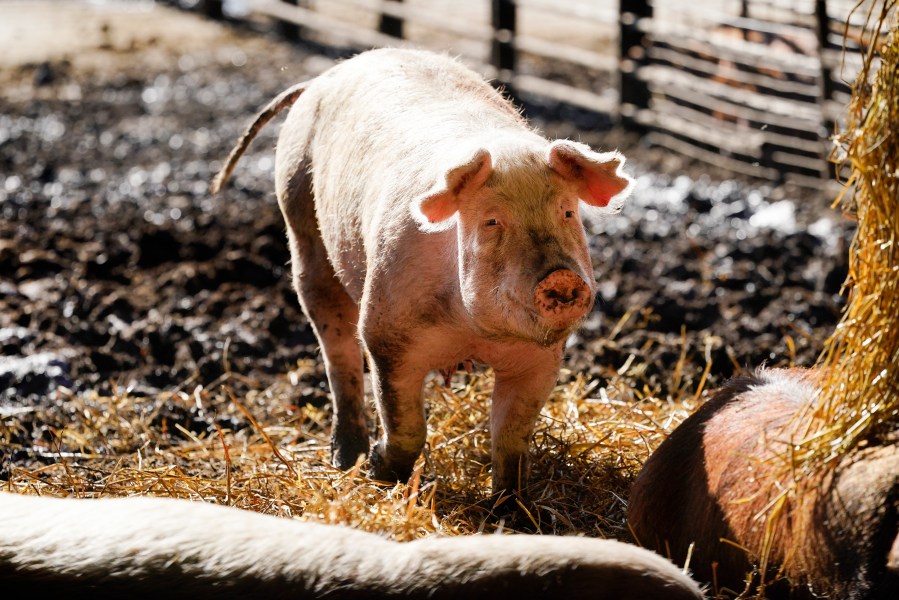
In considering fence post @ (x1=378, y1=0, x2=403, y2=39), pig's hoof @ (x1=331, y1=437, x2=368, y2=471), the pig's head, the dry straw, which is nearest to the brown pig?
the dry straw

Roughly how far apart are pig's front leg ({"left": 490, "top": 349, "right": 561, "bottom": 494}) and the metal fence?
4266mm

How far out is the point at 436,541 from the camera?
9.07ft

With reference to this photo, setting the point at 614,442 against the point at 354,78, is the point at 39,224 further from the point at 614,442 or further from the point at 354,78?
the point at 614,442

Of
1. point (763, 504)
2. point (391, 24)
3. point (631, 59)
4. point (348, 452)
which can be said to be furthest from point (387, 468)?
point (391, 24)

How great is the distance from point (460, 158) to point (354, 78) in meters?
1.20

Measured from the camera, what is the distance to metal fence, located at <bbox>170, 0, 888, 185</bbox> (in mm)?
8773

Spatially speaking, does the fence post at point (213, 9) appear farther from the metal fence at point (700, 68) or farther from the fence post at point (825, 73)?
the fence post at point (825, 73)

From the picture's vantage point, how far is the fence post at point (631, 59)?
1025 cm

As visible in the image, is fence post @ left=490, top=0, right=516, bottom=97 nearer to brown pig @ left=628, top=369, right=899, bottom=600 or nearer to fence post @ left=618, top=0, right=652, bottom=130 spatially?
fence post @ left=618, top=0, right=652, bottom=130

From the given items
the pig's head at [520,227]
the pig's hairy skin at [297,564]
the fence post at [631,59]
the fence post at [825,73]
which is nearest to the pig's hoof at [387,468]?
the pig's head at [520,227]

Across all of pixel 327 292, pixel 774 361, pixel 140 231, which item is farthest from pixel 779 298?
pixel 140 231

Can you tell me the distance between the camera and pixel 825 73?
851 centimetres

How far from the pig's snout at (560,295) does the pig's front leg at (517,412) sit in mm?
501

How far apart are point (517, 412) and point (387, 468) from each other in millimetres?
533
